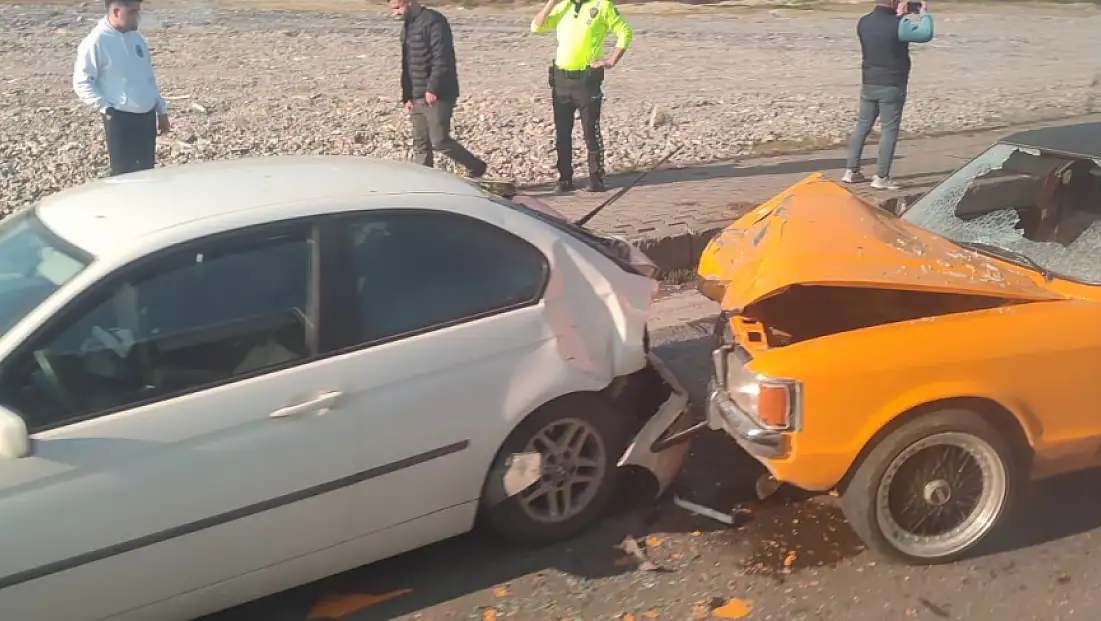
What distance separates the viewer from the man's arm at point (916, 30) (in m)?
8.91

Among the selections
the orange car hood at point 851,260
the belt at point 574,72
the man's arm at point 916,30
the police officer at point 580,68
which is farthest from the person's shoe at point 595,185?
the orange car hood at point 851,260

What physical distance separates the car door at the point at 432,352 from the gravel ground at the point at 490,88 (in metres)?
6.00

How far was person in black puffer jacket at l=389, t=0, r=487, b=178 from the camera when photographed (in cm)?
865

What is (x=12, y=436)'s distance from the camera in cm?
284

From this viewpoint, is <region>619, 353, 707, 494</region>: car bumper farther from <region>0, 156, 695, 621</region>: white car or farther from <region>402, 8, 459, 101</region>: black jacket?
<region>402, 8, 459, 101</region>: black jacket

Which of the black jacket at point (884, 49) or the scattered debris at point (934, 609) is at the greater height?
the black jacket at point (884, 49)

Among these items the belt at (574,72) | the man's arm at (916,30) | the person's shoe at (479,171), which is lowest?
the person's shoe at (479,171)

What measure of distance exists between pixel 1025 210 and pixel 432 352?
2943 mm

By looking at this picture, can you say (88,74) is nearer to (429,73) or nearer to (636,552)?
(429,73)

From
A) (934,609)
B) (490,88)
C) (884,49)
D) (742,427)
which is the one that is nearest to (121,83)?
(742,427)

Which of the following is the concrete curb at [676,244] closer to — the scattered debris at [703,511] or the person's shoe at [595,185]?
the person's shoe at [595,185]

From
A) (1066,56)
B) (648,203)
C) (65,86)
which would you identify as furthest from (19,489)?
(1066,56)

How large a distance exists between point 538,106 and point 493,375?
10.2 meters

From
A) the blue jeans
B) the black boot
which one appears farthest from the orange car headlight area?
the blue jeans
